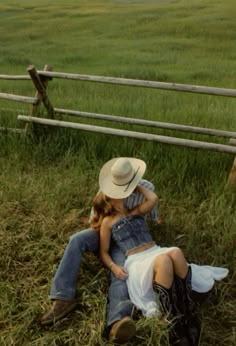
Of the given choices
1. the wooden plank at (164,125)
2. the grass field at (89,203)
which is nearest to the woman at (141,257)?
the grass field at (89,203)

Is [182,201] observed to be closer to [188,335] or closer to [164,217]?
[164,217]

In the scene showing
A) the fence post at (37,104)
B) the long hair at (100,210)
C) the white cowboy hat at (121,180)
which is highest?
the white cowboy hat at (121,180)

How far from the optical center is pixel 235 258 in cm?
364

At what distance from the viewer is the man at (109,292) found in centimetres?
288

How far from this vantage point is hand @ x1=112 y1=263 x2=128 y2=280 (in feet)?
10.6

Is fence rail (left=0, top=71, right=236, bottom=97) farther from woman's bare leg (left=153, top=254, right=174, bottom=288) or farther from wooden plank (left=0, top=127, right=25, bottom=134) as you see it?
woman's bare leg (left=153, top=254, right=174, bottom=288)

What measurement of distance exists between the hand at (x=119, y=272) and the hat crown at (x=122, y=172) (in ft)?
1.60

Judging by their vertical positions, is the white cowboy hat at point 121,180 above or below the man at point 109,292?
above

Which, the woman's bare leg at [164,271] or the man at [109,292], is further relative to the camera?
the woman's bare leg at [164,271]

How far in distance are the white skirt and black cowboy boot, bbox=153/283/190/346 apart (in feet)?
0.16

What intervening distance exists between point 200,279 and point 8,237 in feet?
4.42

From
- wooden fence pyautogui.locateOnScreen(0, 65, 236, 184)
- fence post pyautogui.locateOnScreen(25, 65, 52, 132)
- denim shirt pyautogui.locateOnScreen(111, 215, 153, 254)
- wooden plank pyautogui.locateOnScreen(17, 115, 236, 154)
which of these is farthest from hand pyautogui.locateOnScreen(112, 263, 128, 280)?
fence post pyautogui.locateOnScreen(25, 65, 52, 132)

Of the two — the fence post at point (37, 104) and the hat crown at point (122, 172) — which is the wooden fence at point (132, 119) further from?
the hat crown at point (122, 172)

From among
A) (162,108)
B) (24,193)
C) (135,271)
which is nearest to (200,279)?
(135,271)
